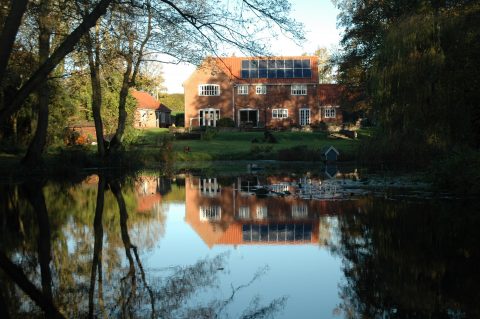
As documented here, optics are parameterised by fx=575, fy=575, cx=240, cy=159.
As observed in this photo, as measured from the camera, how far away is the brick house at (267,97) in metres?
61.8

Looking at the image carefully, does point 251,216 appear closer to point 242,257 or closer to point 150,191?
point 242,257

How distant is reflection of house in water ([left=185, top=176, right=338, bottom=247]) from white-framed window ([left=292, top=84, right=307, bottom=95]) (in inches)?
1744

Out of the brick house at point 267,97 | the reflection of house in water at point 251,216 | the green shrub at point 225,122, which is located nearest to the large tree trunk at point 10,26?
the reflection of house in water at point 251,216

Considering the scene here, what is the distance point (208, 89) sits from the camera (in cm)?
6253

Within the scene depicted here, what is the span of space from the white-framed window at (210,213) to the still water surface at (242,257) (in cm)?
3

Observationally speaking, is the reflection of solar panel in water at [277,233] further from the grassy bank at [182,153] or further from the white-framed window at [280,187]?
the grassy bank at [182,153]

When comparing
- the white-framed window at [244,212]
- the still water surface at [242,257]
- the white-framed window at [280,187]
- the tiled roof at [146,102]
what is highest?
the tiled roof at [146,102]

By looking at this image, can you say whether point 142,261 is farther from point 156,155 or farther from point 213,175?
point 156,155

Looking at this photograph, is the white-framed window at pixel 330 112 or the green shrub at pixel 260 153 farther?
the white-framed window at pixel 330 112

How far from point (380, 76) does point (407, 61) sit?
1.39 meters

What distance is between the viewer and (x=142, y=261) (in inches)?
317

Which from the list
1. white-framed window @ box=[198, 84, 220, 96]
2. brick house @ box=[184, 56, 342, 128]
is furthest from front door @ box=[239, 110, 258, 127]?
white-framed window @ box=[198, 84, 220, 96]

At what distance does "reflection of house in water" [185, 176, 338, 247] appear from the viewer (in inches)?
390

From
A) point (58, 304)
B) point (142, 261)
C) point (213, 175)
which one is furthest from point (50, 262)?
point (213, 175)
